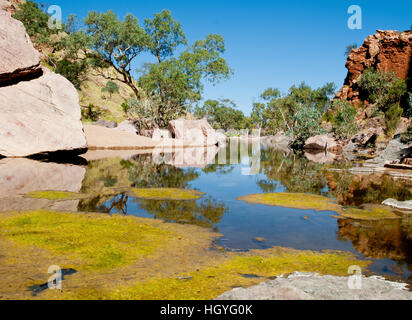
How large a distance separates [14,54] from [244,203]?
18484 millimetres

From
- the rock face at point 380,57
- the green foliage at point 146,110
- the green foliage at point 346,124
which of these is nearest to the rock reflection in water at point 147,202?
the green foliage at point 146,110

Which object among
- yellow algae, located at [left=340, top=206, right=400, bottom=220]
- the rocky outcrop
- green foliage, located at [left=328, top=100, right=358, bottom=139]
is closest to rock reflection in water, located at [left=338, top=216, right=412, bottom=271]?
yellow algae, located at [left=340, top=206, right=400, bottom=220]

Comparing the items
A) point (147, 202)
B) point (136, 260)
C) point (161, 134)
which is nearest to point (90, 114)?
point (161, 134)

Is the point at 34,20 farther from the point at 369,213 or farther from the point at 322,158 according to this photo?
the point at 369,213

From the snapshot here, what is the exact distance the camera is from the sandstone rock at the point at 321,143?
43.2m

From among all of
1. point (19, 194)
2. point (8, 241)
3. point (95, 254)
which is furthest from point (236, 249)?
point (19, 194)

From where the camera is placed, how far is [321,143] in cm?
4344

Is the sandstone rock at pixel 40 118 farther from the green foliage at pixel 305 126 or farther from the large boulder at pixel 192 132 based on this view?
the green foliage at pixel 305 126

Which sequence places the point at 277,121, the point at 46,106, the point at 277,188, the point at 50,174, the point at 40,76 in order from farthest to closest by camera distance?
the point at 277,121
the point at 40,76
the point at 46,106
the point at 50,174
the point at 277,188

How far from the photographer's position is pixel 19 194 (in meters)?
10.1

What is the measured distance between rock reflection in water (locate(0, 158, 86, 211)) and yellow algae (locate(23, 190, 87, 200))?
31 cm

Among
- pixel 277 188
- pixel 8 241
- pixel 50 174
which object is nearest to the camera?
pixel 8 241
